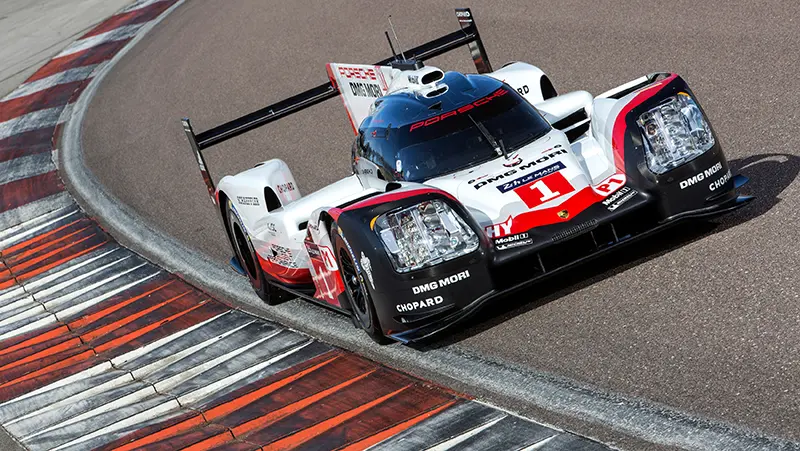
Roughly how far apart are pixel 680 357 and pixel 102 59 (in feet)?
59.5

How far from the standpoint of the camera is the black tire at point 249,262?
9.00m

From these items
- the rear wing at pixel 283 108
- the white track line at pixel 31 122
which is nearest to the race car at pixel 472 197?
the rear wing at pixel 283 108

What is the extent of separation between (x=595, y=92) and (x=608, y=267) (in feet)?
16.6

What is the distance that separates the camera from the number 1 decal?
22.8 ft

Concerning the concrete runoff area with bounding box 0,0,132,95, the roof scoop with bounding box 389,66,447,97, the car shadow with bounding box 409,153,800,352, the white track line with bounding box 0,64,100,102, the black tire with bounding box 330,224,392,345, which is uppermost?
the concrete runoff area with bounding box 0,0,132,95

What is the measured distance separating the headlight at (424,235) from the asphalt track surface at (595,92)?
25.4 inches

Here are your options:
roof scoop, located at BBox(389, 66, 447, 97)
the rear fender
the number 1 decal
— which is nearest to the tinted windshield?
roof scoop, located at BBox(389, 66, 447, 97)

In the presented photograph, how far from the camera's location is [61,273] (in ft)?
37.2

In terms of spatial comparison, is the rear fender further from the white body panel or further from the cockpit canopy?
the cockpit canopy

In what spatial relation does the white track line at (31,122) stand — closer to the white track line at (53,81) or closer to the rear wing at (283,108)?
the white track line at (53,81)

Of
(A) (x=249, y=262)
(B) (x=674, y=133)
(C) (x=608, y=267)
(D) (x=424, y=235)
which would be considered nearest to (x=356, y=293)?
(D) (x=424, y=235)

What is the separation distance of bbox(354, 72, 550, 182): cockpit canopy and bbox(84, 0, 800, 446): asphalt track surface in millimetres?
1041

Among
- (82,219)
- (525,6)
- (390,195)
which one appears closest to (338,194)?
(390,195)

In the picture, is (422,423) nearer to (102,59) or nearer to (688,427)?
(688,427)
